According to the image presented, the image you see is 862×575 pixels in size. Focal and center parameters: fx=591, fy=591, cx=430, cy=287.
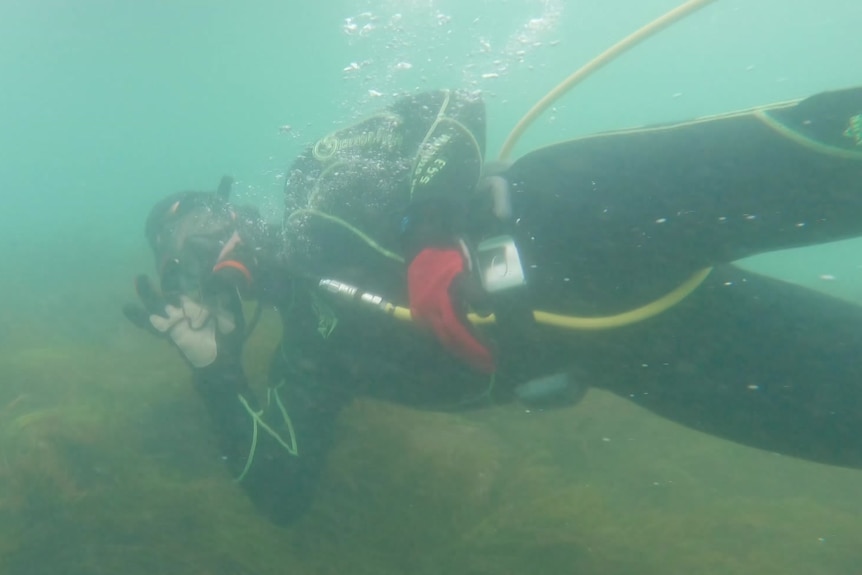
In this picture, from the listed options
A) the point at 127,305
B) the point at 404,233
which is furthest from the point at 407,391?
the point at 127,305

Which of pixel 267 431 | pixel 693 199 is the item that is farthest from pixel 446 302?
pixel 267 431

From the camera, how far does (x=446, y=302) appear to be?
203 centimetres

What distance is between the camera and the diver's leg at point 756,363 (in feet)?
6.98

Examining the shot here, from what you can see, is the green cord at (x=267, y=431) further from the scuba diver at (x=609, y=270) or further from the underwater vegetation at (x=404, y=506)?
the underwater vegetation at (x=404, y=506)

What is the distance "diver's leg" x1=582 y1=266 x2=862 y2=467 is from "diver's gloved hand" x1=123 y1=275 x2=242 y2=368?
6.23 ft

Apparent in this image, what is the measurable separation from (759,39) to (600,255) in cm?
7707

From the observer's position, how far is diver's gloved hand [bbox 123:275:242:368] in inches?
123

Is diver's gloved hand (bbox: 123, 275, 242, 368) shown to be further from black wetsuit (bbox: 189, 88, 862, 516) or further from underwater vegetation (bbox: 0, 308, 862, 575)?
underwater vegetation (bbox: 0, 308, 862, 575)

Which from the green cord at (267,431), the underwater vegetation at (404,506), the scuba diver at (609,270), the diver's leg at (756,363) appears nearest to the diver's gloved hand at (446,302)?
the scuba diver at (609,270)

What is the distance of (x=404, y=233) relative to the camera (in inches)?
89.7

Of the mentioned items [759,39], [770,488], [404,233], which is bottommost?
[759,39]

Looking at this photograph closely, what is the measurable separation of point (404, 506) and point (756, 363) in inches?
103

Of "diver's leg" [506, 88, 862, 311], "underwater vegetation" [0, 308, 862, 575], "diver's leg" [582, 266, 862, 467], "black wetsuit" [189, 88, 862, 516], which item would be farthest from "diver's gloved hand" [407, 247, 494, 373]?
"underwater vegetation" [0, 308, 862, 575]

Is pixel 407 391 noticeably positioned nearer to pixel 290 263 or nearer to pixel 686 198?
pixel 290 263
